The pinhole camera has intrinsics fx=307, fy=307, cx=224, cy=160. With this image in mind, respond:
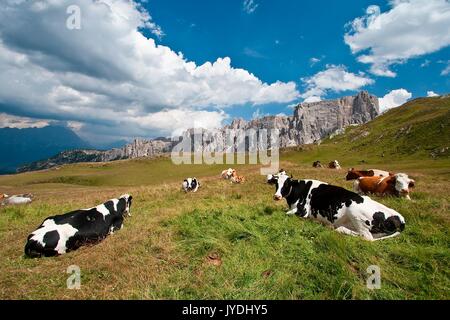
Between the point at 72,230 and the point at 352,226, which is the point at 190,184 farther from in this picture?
the point at 352,226

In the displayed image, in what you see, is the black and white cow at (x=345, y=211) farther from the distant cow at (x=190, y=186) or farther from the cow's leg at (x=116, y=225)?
the distant cow at (x=190, y=186)

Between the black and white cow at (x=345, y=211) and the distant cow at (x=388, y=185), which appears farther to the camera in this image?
the distant cow at (x=388, y=185)

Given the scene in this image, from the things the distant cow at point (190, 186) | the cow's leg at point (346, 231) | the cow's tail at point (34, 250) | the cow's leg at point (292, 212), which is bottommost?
the cow's tail at point (34, 250)

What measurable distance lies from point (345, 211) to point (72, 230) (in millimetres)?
9506

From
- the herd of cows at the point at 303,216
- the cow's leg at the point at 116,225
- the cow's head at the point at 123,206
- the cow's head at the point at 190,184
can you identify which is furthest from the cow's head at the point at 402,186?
the cow's head at the point at 190,184

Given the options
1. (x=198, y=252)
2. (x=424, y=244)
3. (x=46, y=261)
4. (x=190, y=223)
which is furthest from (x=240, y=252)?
(x=46, y=261)

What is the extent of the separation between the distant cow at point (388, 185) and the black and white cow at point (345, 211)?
5340 millimetres

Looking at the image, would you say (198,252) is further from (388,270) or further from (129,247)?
(388,270)

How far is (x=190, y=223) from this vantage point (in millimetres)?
10797

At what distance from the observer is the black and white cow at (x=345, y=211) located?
30.2 ft

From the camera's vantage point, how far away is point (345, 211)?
32.6ft

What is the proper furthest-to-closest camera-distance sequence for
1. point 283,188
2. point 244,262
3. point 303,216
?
point 283,188
point 303,216
point 244,262

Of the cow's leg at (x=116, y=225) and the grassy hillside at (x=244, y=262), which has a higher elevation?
the grassy hillside at (x=244, y=262)

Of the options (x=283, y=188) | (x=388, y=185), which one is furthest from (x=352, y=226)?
(x=388, y=185)
